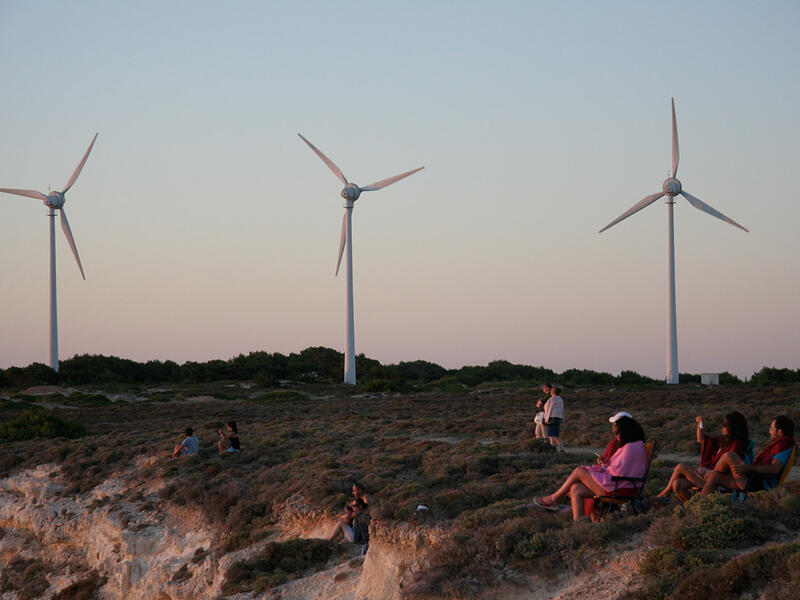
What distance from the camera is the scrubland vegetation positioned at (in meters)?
12.7

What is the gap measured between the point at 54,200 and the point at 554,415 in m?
75.4

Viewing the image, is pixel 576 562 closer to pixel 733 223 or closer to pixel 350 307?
pixel 733 223

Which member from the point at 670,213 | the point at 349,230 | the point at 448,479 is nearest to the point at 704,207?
the point at 670,213

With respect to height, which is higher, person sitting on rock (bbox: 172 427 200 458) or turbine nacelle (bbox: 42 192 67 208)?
turbine nacelle (bbox: 42 192 67 208)

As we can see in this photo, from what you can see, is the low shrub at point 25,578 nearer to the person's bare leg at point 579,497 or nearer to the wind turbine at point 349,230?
the person's bare leg at point 579,497

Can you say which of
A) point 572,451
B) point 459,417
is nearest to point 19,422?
point 459,417

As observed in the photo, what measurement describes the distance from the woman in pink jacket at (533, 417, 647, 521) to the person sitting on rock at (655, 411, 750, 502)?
2.55 feet

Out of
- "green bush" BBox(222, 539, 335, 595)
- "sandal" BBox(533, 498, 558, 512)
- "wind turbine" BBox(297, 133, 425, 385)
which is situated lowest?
"green bush" BBox(222, 539, 335, 595)

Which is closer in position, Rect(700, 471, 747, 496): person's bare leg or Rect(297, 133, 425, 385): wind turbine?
Rect(700, 471, 747, 496): person's bare leg

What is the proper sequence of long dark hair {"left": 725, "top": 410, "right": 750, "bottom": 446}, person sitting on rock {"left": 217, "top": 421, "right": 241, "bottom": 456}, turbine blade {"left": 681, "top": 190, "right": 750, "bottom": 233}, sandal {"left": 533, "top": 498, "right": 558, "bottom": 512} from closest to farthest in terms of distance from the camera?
long dark hair {"left": 725, "top": 410, "right": 750, "bottom": 446} < sandal {"left": 533, "top": 498, "right": 558, "bottom": 512} < person sitting on rock {"left": 217, "top": 421, "right": 241, "bottom": 456} < turbine blade {"left": 681, "top": 190, "right": 750, "bottom": 233}

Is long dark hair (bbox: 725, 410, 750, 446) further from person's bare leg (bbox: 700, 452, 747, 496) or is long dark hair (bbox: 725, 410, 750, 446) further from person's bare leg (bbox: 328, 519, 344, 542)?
person's bare leg (bbox: 328, 519, 344, 542)

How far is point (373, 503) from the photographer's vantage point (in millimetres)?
20891

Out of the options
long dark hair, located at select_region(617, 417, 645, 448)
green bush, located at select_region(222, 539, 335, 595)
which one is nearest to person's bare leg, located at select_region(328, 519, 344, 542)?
green bush, located at select_region(222, 539, 335, 595)

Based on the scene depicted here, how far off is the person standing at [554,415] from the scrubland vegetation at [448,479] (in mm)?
477
